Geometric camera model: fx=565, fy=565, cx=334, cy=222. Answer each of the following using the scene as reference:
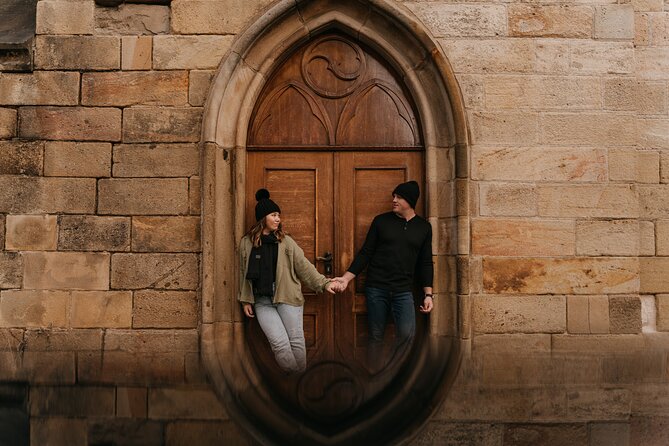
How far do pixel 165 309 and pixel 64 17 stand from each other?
8.89 ft

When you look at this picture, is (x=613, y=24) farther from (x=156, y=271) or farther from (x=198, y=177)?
(x=156, y=271)

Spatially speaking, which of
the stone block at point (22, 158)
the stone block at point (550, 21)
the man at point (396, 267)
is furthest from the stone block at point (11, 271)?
the stone block at point (550, 21)

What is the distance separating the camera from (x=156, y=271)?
4.86 metres

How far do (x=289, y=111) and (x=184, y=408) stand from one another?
131 inches

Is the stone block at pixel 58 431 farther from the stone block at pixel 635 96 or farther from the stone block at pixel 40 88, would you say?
the stone block at pixel 635 96

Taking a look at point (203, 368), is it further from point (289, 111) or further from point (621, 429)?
point (621, 429)

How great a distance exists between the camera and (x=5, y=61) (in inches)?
195

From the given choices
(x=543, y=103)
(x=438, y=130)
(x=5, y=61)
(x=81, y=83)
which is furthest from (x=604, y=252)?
(x=5, y=61)

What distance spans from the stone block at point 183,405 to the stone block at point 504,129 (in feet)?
10.8

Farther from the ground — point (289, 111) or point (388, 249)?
point (289, 111)

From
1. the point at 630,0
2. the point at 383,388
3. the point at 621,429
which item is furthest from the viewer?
the point at 630,0

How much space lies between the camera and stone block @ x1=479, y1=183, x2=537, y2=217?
4.91 meters

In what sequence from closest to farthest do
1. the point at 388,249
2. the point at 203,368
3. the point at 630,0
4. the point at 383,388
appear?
the point at 383,388, the point at 203,368, the point at 388,249, the point at 630,0

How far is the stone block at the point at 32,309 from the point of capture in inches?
191
